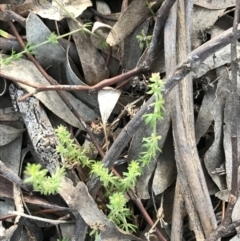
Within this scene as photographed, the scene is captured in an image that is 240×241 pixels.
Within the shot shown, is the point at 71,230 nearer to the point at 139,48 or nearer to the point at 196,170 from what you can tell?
the point at 196,170

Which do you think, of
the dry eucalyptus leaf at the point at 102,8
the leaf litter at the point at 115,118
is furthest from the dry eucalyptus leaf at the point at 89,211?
the dry eucalyptus leaf at the point at 102,8

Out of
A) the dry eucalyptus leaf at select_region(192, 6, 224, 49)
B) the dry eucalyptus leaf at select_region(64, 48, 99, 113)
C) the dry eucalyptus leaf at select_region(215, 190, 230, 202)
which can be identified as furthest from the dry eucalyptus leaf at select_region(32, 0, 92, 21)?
the dry eucalyptus leaf at select_region(215, 190, 230, 202)

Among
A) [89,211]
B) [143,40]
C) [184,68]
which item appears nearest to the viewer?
[184,68]

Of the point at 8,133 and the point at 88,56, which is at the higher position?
the point at 88,56

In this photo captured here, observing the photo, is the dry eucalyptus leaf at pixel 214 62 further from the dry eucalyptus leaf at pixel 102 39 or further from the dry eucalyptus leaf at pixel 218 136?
the dry eucalyptus leaf at pixel 102 39

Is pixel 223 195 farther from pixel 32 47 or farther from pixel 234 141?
pixel 32 47

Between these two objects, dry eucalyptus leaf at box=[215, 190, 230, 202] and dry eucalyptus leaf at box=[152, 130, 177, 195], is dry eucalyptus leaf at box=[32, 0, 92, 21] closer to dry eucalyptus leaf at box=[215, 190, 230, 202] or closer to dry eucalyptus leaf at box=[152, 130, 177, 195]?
dry eucalyptus leaf at box=[152, 130, 177, 195]

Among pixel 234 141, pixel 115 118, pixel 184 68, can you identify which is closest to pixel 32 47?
pixel 115 118
